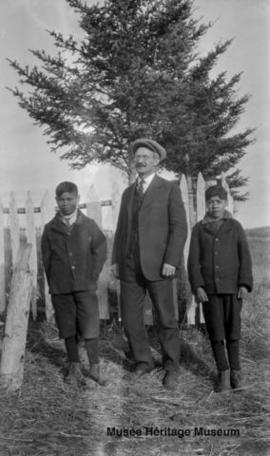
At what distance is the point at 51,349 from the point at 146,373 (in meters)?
1.20

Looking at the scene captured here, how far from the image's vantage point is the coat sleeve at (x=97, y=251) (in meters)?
3.80

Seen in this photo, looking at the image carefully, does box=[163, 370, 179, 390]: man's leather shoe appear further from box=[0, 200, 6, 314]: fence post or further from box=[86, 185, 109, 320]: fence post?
box=[0, 200, 6, 314]: fence post

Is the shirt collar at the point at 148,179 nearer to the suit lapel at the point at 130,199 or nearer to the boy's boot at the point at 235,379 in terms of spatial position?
the suit lapel at the point at 130,199

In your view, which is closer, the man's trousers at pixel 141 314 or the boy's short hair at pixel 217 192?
the boy's short hair at pixel 217 192

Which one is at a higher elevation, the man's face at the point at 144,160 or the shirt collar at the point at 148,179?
the man's face at the point at 144,160

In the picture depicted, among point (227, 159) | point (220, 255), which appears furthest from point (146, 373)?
point (227, 159)

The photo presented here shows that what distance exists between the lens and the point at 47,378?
3891mm

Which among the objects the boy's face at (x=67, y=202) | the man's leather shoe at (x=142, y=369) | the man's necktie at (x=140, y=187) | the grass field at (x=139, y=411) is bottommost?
the grass field at (x=139, y=411)

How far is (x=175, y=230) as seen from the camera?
3.75m

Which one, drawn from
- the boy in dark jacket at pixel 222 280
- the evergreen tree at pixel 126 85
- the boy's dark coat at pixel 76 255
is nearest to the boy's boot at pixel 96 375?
the boy's dark coat at pixel 76 255

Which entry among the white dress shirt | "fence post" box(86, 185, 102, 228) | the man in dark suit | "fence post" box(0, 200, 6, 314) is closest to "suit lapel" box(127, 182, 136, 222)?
the man in dark suit

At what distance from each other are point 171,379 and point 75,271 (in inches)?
42.9

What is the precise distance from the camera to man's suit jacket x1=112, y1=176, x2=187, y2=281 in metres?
3.72

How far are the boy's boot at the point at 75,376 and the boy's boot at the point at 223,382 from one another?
998 millimetres
